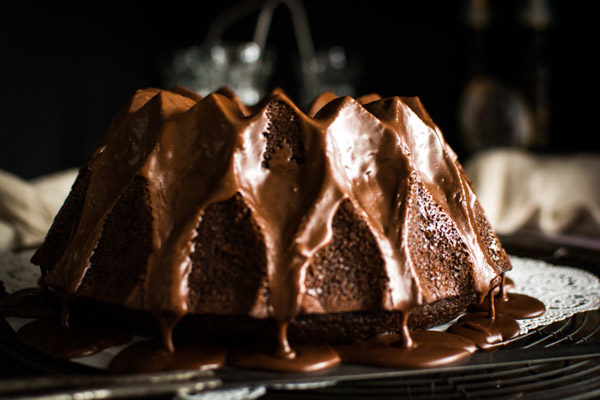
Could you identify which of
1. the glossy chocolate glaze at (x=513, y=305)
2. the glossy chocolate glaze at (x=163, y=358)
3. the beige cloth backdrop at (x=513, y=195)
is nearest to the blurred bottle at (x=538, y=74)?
the beige cloth backdrop at (x=513, y=195)

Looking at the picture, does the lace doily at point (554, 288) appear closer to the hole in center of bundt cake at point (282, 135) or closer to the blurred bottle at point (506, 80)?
the hole in center of bundt cake at point (282, 135)

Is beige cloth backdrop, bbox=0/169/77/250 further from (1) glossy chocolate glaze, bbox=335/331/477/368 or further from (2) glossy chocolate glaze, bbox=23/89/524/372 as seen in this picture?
(1) glossy chocolate glaze, bbox=335/331/477/368

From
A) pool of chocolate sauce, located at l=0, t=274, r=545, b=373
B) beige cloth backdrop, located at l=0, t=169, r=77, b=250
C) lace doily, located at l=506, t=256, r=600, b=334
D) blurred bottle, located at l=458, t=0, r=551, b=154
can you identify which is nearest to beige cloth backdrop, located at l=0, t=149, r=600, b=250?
beige cloth backdrop, located at l=0, t=169, r=77, b=250

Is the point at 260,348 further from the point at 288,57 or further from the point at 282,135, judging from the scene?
the point at 288,57

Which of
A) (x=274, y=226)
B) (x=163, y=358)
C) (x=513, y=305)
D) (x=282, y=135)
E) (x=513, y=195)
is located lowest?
(x=513, y=195)

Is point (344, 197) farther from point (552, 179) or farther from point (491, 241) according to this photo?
point (552, 179)

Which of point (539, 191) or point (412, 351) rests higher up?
point (412, 351)

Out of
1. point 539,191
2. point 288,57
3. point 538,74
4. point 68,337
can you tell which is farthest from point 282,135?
point 288,57
